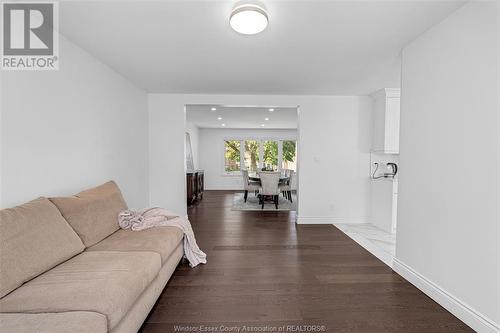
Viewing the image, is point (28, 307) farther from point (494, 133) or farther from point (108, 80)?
point (494, 133)

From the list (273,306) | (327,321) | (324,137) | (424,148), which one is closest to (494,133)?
(424,148)

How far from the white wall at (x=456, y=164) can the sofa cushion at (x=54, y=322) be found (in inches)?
93.0

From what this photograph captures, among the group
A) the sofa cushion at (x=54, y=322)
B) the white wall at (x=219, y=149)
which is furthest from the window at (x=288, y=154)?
the sofa cushion at (x=54, y=322)

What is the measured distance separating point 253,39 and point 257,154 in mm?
6980

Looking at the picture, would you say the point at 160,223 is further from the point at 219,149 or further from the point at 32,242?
the point at 219,149

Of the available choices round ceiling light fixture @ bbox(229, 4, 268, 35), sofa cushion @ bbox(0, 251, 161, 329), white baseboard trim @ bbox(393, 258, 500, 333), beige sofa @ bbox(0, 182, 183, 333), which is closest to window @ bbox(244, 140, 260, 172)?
white baseboard trim @ bbox(393, 258, 500, 333)

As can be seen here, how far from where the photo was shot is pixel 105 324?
3.76ft

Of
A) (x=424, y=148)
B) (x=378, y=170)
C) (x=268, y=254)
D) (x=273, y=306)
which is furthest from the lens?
(x=378, y=170)

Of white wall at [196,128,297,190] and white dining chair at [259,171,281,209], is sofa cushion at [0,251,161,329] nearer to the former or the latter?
white dining chair at [259,171,281,209]

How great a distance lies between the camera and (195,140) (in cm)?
838

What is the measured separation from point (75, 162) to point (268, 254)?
2396mm

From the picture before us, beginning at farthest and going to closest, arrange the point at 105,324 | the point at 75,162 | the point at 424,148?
the point at 75,162
the point at 424,148
the point at 105,324

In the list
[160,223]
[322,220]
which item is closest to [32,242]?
[160,223]

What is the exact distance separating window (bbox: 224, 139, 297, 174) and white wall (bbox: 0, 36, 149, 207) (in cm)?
564
